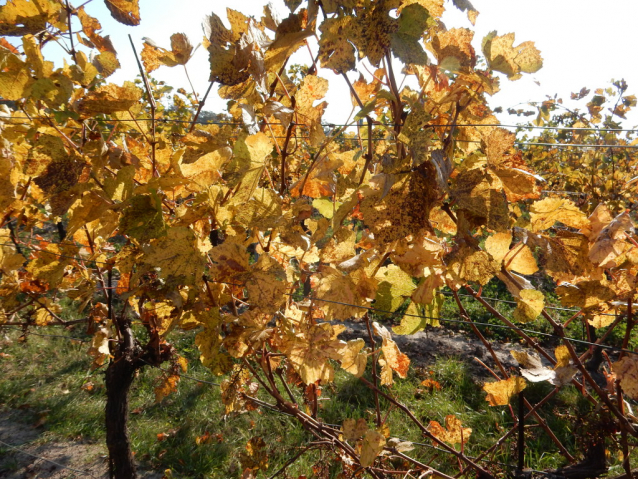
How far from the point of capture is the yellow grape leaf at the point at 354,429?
1.06 metres

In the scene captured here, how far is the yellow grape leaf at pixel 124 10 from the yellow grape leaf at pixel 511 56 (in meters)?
0.75

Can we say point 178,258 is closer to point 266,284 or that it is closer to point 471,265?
point 266,284

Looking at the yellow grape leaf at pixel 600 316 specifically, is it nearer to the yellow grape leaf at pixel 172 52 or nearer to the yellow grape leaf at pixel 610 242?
the yellow grape leaf at pixel 610 242

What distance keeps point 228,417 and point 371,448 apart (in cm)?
251

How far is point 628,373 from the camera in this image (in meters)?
0.77

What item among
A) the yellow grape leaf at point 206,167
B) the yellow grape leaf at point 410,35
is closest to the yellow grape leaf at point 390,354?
the yellow grape leaf at point 206,167

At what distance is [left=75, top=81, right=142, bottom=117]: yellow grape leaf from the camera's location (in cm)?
73

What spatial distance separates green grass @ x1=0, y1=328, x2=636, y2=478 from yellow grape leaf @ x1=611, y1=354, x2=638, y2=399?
1.97 metres

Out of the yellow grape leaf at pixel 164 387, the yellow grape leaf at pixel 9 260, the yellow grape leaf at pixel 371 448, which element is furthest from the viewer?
the yellow grape leaf at pixel 164 387

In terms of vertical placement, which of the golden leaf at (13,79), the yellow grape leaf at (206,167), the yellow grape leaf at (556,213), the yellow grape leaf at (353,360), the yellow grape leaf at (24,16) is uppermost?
the yellow grape leaf at (24,16)

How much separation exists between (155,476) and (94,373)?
5.41ft

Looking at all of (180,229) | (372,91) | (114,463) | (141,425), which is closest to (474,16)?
(372,91)

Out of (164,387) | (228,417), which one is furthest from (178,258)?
(228,417)

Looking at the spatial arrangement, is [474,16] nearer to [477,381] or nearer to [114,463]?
[114,463]
